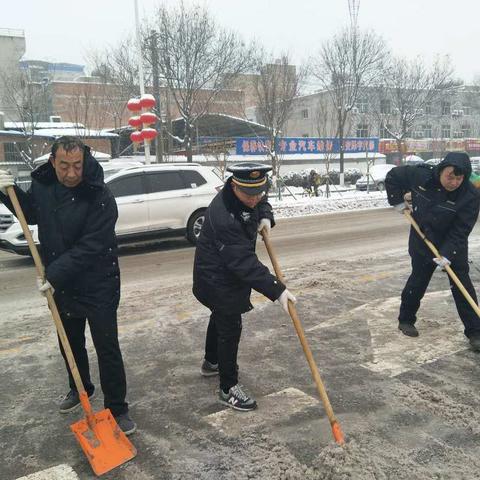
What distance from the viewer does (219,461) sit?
280 centimetres

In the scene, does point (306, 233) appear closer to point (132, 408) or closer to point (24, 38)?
point (132, 408)

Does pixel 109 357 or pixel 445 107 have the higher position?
pixel 445 107

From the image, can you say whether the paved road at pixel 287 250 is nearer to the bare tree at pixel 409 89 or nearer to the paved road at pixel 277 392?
the paved road at pixel 277 392

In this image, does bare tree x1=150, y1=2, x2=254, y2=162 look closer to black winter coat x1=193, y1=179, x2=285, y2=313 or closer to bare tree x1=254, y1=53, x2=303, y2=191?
bare tree x1=254, y1=53, x2=303, y2=191

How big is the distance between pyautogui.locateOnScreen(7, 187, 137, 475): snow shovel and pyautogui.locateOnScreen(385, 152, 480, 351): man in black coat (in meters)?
2.96

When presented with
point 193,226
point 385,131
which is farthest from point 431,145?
point 193,226

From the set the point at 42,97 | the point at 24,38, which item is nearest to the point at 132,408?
the point at 42,97

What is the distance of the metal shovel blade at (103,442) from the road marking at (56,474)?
117 millimetres

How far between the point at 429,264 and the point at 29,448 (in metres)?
3.62

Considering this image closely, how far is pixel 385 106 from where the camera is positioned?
108ft

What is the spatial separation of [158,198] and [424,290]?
20.8ft

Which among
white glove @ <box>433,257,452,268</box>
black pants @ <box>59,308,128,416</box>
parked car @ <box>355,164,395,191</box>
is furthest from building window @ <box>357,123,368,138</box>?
black pants @ <box>59,308,128,416</box>

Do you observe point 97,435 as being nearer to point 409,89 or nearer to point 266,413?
point 266,413

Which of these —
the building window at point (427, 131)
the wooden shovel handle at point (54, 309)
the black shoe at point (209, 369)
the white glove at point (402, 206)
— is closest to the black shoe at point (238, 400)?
the black shoe at point (209, 369)
